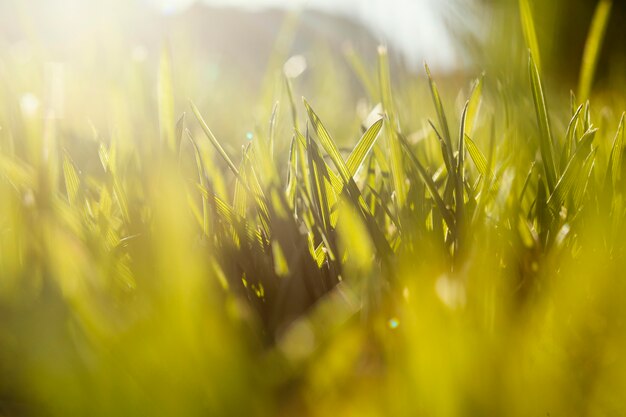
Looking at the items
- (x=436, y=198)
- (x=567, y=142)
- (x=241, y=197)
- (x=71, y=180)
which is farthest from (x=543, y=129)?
(x=71, y=180)

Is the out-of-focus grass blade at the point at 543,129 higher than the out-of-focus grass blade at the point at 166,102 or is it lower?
lower

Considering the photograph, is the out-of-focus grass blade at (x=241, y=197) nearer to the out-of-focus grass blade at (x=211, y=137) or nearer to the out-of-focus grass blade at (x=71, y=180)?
the out-of-focus grass blade at (x=211, y=137)

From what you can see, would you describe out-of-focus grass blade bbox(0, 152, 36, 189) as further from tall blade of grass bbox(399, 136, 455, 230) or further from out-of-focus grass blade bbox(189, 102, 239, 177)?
tall blade of grass bbox(399, 136, 455, 230)

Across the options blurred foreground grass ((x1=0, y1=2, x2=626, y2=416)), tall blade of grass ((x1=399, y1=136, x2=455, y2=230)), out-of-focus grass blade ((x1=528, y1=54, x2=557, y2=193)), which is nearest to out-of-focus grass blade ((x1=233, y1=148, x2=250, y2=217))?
blurred foreground grass ((x1=0, y1=2, x2=626, y2=416))

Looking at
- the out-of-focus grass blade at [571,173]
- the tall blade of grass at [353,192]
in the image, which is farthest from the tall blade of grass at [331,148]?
the out-of-focus grass blade at [571,173]

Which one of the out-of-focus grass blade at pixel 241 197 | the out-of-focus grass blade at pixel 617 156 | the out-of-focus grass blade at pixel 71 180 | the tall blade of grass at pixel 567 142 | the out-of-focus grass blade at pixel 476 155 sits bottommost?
the out-of-focus grass blade at pixel 617 156

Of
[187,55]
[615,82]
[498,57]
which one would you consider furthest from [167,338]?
[615,82]

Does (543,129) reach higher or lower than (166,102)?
lower

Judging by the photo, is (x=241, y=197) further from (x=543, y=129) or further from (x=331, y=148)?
(x=543, y=129)
